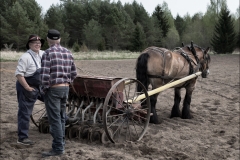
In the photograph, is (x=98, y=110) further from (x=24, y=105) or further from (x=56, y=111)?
(x=24, y=105)

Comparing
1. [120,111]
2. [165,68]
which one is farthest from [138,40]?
[120,111]

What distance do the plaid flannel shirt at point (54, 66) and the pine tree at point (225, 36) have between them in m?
43.1

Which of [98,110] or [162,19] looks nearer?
[98,110]

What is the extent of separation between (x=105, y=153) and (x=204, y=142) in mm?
2158

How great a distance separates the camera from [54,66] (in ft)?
14.0

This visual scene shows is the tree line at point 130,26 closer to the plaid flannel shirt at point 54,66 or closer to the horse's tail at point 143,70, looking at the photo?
the horse's tail at point 143,70

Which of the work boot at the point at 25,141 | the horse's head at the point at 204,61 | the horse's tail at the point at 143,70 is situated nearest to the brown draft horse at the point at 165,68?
the horse's tail at the point at 143,70

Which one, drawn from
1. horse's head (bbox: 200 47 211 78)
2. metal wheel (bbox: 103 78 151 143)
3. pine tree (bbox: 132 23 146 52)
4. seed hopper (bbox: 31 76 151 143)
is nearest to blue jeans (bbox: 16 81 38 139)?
seed hopper (bbox: 31 76 151 143)

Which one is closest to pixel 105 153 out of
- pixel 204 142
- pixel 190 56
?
pixel 204 142

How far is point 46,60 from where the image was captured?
4.24 meters

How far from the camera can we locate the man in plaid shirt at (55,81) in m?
4.25

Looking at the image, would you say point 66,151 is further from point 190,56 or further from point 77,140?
point 190,56

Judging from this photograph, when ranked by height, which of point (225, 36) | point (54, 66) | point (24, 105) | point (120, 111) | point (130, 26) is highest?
point (130, 26)

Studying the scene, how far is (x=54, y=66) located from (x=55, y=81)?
213 mm
